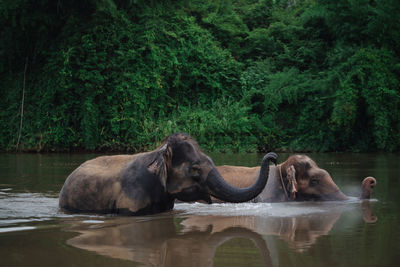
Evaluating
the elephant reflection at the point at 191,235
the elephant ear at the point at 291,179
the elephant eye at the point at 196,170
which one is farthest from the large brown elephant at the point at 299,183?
the elephant eye at the point at 196,170

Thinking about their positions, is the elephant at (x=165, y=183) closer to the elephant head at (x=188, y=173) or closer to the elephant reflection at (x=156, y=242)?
the elephant head at (x=188, y=173)

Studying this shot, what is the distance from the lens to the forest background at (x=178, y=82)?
21.9 metres

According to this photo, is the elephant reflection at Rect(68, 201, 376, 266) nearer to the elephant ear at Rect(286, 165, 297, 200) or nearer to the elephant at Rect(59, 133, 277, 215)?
the elephant at Rect(59, 133, 277, 215)

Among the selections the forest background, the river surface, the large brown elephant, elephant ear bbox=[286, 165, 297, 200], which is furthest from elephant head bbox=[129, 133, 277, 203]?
the forest background

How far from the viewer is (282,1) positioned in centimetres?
3102

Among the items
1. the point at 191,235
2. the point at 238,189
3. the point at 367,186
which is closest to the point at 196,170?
the point at 238,189

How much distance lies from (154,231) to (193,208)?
2.12 m

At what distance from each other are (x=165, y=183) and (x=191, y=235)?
5.59 ft

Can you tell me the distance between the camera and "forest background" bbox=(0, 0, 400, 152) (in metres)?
21.9

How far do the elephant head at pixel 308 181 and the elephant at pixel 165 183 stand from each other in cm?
178

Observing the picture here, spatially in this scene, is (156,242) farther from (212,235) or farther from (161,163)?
(161,163)

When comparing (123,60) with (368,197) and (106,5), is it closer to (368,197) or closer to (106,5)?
(106,5)

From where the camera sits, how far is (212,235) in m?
5.17

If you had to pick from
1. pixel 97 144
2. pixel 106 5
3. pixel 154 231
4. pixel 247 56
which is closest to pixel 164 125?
pixel 97 144
